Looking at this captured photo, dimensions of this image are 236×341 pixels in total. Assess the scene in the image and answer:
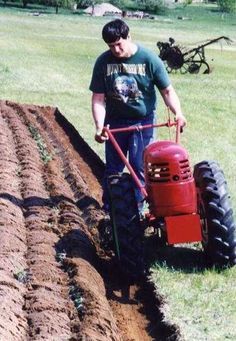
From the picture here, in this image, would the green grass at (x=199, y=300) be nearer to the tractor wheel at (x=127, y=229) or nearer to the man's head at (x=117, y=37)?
the tractor wheel at (x=127, y=229)

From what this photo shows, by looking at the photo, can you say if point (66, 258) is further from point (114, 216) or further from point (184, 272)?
point (184, 272)

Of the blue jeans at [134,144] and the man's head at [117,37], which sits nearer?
the man's head at [117,37]

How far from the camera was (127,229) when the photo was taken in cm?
569

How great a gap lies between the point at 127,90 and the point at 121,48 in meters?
0.40

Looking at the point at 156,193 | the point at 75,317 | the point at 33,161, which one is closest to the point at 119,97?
the point at 156,193

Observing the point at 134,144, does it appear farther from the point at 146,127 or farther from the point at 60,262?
the point at 60,262

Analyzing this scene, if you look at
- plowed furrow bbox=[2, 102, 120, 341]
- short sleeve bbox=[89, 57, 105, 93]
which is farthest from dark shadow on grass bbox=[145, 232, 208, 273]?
short sleeve bbox=[89, 57, 105, 93]

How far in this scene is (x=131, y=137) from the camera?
6.54m

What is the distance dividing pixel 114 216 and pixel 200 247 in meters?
1.14

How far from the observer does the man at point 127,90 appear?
6023 millimetres

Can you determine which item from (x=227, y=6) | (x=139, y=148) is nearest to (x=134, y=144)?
(x=139, y=148)

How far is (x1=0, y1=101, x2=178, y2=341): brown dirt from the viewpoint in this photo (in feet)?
15.7

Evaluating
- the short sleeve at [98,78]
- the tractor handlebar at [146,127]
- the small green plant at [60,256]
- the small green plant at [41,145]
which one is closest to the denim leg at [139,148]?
the tractor handlebar at [146,127]

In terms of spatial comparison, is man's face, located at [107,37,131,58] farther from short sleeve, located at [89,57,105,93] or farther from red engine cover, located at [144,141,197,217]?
red engine cover, located at [144,141,197,217]
